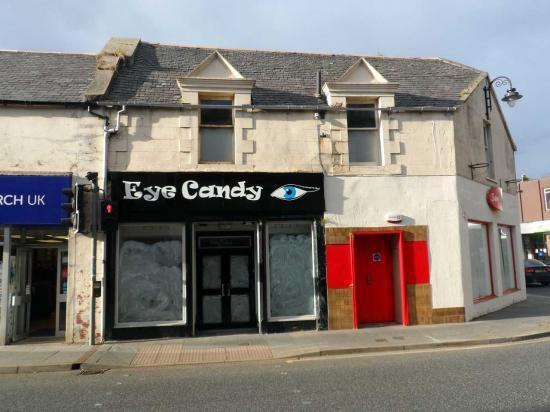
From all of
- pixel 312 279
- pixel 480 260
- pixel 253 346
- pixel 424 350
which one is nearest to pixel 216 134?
pixel 312 279

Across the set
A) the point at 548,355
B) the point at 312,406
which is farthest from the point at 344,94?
the point at 312,406

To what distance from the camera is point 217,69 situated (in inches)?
475

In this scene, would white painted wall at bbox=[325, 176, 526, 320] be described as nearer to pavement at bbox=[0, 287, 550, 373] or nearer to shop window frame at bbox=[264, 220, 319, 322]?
shop window frame at bbox=[264, 220, 319, 322]

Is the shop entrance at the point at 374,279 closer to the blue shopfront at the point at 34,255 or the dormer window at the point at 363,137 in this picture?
the dormer window at the point at 363,137

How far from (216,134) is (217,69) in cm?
177

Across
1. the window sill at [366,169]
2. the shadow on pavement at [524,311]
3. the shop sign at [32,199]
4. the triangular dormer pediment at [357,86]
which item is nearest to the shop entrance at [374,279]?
the window sill at [366,169]

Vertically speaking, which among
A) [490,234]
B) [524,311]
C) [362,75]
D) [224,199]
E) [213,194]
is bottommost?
[524,311]

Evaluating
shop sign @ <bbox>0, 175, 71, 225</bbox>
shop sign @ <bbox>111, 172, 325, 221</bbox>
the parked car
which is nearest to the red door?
shop sign @ <bbox>111, 172, 325, 221</bbox>

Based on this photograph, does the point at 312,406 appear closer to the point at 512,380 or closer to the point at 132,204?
the point at 512,380

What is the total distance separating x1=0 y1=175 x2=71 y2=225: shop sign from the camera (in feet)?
34.6

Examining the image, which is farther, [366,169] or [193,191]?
[366,169]

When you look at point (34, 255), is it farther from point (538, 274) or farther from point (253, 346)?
point (538, 274)

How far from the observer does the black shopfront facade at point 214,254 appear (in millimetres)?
11109

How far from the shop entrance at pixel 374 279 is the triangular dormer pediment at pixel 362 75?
4.38 m
